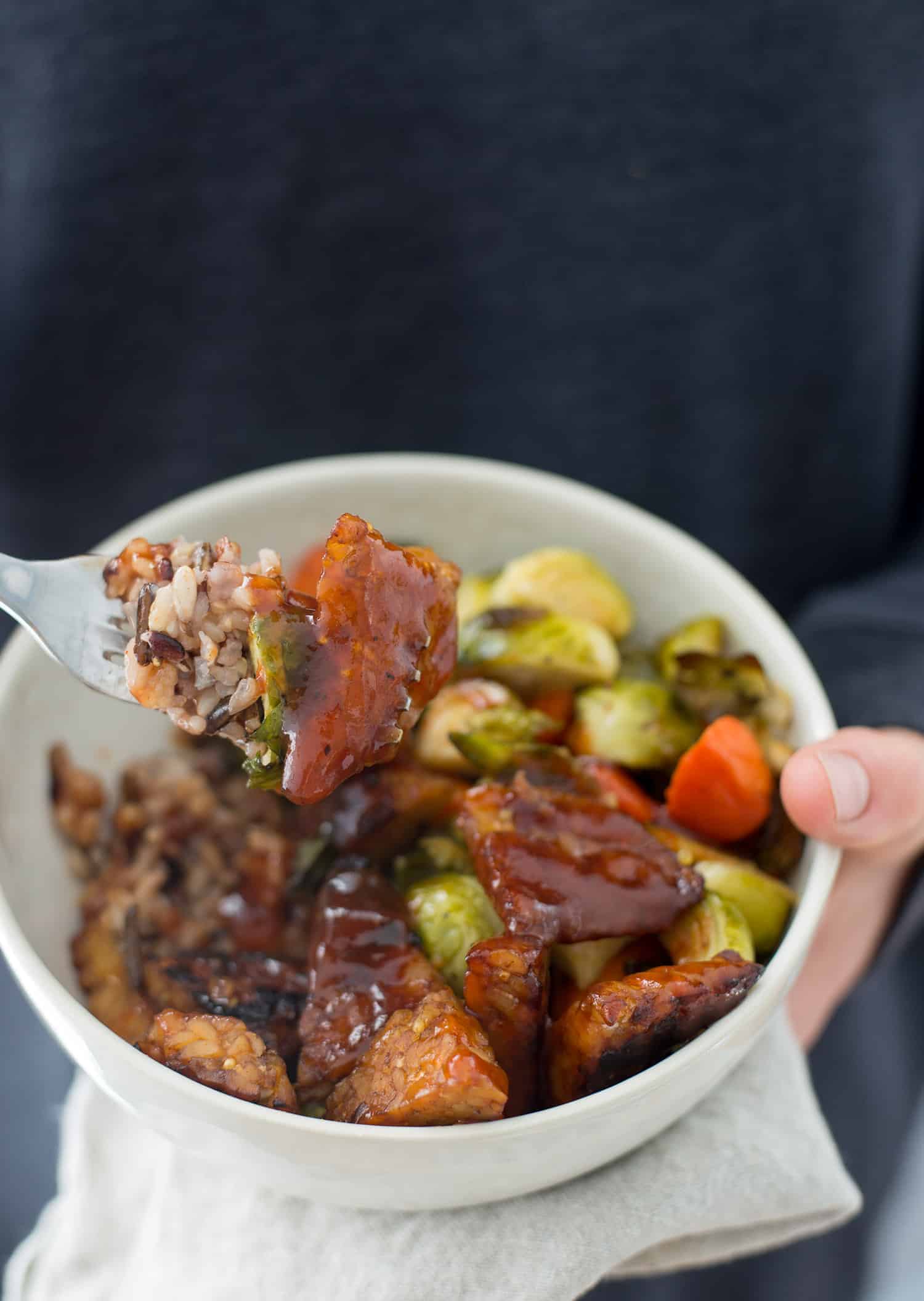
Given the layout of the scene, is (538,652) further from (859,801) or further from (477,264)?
(477,264)

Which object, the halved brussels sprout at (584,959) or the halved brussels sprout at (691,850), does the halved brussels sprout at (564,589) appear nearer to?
the halved brussels sprout at (691,850)

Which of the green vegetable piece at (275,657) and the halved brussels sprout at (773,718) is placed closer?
the green vegetable piece at (275,657)

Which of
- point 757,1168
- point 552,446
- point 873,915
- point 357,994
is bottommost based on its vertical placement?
point 873,915

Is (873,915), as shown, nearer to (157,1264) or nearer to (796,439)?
(796,439)

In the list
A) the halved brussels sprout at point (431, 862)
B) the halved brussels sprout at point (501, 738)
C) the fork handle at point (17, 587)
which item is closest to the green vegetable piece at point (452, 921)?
the halved brussels sprout at point (431, 862)

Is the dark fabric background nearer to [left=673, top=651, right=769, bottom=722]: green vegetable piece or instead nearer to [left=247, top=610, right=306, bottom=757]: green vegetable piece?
[left=673, top=651, right=769, bottom=722]: green vegetable piece

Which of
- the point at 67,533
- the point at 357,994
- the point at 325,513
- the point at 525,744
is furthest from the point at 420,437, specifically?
the point at 357,994

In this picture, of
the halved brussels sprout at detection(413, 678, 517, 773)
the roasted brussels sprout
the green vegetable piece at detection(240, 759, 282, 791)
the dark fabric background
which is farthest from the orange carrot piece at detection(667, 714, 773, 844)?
the green vegetable piece at detection(240, 759, 282, 791)
